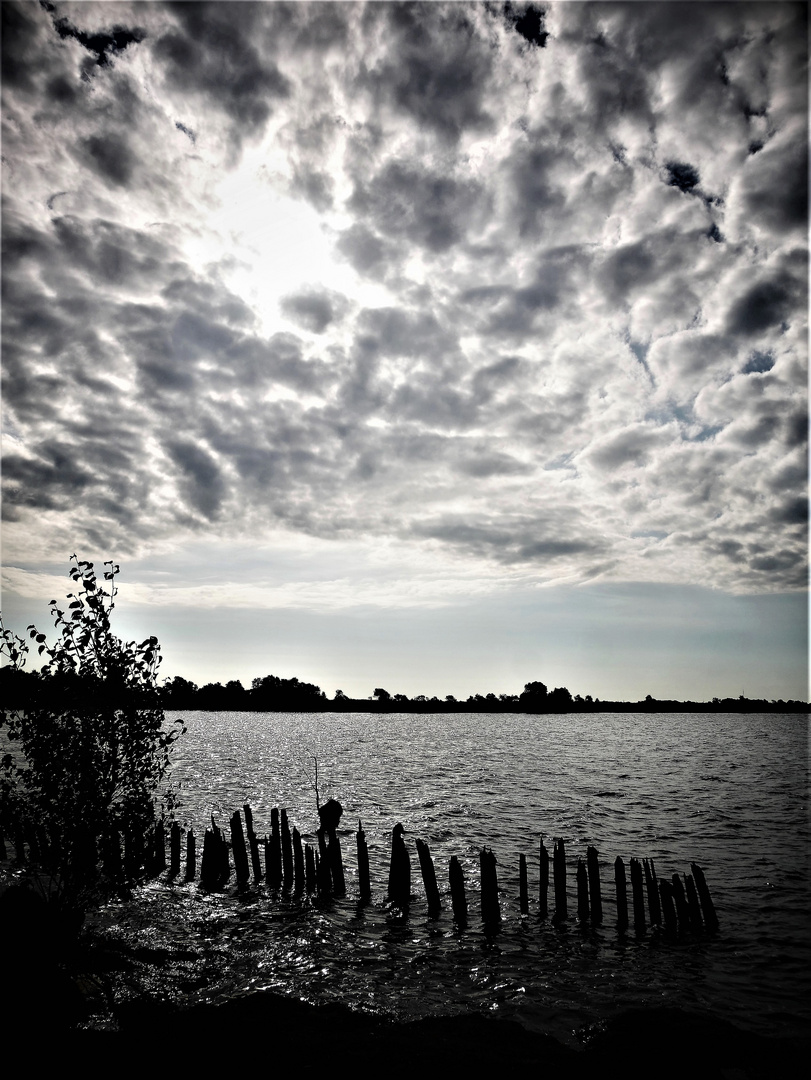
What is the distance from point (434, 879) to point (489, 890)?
1939 millimetres

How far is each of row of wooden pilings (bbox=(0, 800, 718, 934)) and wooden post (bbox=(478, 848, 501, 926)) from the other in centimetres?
3

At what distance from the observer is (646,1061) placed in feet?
35.8

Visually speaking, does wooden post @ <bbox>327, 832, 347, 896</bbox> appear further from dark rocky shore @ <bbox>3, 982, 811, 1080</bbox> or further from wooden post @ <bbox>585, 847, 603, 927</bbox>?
dark rocky shore @ <bbox>3, 982, 811, 1080</bbox>

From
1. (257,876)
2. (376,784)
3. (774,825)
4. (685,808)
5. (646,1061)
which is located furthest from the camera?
(376,784)

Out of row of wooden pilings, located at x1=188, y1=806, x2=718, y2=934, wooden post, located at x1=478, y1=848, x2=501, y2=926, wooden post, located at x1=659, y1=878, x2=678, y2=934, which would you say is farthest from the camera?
row of wooden pilings, located at x1=188, y1=806, x2=718, y2=934

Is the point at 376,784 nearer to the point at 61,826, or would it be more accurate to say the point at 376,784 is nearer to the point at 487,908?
the point at 487,908

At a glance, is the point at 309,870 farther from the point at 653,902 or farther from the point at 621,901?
the point at 653,902

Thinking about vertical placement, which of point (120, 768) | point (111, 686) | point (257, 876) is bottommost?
point (257, 876)

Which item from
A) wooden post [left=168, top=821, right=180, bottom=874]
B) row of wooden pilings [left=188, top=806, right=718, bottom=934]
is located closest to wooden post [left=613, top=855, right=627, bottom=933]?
row of wooden pilings [left=188, top=806, right=718, bottom=934]

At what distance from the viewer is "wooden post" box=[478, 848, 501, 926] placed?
1728 cm

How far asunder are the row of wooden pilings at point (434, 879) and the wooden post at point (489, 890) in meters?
0.03

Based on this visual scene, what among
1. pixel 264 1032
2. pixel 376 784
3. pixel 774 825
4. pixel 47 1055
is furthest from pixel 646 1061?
pixel 376 784

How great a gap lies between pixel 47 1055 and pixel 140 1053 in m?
1.43

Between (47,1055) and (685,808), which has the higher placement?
(47,1055)
